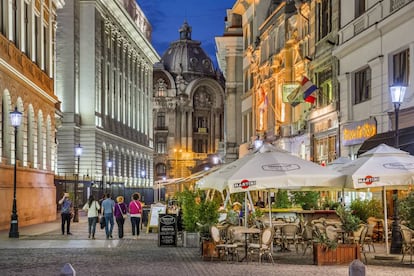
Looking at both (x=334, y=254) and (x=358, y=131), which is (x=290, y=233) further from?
(x=358, y=131)

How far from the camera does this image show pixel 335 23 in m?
37.7

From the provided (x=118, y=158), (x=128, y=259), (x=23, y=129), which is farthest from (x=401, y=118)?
(x=118, y=158)

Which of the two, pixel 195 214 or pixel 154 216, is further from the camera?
pixel 154 216

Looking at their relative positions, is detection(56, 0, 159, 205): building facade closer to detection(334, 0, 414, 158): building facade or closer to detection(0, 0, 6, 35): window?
detection(0, 0, 6, 35): window

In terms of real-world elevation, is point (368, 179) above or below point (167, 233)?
above

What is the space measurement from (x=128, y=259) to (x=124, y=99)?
71796 millimetres

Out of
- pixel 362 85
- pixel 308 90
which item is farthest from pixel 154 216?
pixel 362 85

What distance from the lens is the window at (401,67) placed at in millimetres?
28833

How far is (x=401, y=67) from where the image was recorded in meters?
29.4

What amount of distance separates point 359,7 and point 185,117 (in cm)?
10806

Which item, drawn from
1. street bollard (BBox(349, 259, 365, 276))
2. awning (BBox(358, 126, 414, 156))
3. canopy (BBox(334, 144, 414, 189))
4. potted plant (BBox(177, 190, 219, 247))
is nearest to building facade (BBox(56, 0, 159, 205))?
awning (BBox(358, 126, 414, 156))

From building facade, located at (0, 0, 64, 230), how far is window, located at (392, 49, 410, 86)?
45.7 ft

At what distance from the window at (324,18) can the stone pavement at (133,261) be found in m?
15.8

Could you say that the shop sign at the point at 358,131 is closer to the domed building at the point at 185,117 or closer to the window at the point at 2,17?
the window at the point at 2,17
